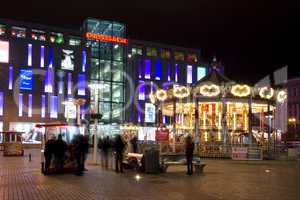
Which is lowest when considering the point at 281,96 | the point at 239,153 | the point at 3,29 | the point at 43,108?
the point at 239,153

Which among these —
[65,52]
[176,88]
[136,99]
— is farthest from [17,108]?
[176,88]

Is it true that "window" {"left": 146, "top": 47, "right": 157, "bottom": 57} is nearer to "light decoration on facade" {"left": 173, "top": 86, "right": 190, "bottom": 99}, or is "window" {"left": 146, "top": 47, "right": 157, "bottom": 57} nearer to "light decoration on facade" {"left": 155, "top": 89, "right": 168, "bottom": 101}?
"light decoration on facade" {"left": 155, "top": 89, "right": 168, "bottom": 101}

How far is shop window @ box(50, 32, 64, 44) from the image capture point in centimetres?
8194

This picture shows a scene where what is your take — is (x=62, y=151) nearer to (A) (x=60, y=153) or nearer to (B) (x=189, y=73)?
(A) (x=60, y=153)

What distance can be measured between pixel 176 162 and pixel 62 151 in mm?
5508

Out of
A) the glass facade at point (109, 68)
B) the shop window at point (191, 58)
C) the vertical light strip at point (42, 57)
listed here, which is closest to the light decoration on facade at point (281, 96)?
the vertical light strip at point (42, 57)

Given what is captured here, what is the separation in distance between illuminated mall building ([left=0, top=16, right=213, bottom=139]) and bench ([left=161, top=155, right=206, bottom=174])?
36.3 meters

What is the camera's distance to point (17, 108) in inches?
2995

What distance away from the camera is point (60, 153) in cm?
2041

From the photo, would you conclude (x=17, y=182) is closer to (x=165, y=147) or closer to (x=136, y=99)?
(x=165, y=147)

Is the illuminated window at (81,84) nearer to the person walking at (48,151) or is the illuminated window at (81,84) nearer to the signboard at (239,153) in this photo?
the signboard at (239,153)

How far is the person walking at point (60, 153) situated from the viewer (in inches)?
799

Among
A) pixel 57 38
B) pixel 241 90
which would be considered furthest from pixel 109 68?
pixel 241 90

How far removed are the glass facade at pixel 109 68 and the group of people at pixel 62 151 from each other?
6804 cm
